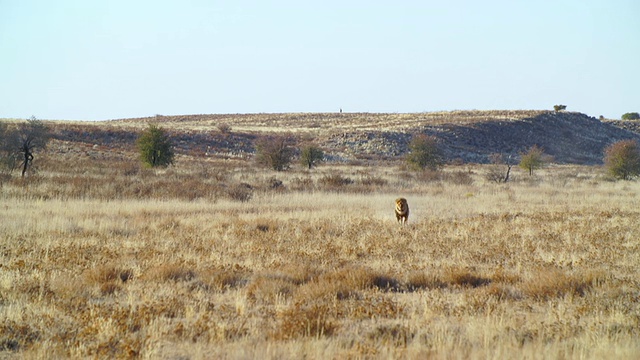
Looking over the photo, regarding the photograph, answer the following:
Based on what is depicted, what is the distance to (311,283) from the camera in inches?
343

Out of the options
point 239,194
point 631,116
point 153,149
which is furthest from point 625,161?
point 631,116

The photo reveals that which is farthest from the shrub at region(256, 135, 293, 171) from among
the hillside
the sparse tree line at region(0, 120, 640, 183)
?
the hillside

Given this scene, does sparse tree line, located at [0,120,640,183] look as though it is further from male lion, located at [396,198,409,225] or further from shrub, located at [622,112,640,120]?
shrub, located at [622,112,640,120]

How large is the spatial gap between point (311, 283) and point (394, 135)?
7064 cm

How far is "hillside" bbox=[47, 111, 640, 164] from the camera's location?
66.2m

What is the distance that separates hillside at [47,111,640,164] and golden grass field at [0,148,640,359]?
1696 inches

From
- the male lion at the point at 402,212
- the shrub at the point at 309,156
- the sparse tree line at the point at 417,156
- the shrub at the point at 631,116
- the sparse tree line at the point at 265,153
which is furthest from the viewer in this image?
the shrub at the point at 631,116

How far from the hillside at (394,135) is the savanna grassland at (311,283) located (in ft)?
141

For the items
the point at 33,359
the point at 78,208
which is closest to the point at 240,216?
the point at 78,208

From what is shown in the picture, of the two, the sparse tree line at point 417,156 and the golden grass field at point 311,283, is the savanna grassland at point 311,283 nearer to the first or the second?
the golden grass field at point 311,283

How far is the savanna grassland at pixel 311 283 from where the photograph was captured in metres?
6.07

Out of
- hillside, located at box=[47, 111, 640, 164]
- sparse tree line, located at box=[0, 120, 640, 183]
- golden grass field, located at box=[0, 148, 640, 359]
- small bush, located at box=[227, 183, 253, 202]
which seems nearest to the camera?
golden grass field, located at box=[0, 148, 640, 359]

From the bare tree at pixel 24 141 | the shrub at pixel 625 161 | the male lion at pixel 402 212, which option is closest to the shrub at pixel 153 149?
the bare tree at pixel 24 141

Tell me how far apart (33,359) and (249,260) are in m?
5.32
